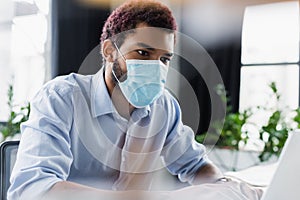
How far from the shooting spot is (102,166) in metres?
0.92

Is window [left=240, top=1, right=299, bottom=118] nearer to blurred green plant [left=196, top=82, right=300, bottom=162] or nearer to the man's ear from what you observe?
blurred green plant [left=196, top=82, right=300, bottom=162]

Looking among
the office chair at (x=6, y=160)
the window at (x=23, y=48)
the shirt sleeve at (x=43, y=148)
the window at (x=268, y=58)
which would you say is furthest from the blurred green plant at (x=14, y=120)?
the window at (x=268, y=58)

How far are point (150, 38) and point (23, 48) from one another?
64 cm

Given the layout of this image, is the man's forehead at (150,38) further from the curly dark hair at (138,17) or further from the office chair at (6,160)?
the office chair at (6,160)

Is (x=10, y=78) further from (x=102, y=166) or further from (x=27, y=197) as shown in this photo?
(x=27, y=197)

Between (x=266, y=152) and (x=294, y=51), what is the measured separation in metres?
0.52

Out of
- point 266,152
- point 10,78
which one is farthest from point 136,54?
point 266,152

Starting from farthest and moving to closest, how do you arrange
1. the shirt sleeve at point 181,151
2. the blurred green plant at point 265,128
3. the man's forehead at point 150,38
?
the blurred green plant at point 265,128
the shirt sleeve at point 181,151
the man's forehead at point 150,38

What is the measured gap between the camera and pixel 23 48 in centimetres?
134

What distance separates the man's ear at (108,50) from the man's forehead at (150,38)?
0.04 meters

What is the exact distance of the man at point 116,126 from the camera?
0.76 m

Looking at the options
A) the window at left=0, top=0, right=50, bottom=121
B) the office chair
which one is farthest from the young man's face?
the window at left=0, top=0, right=50, bottom=121

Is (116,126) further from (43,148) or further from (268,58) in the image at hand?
(268,58)

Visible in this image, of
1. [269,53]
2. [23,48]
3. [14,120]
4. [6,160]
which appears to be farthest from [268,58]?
[6,160]
